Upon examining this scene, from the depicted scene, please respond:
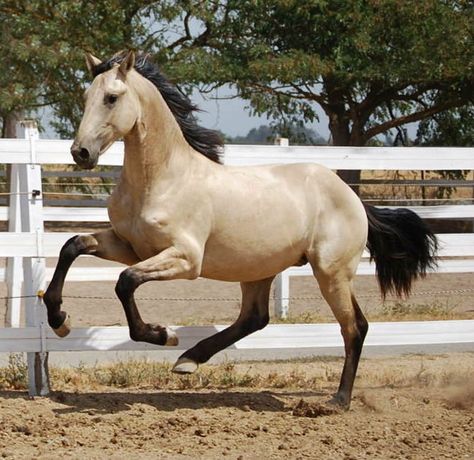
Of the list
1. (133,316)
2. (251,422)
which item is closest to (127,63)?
(133,316)

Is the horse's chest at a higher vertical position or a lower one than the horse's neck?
lower

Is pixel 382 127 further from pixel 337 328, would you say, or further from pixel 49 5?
pixel 337 328

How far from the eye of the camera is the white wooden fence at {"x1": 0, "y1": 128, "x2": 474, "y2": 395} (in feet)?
21.5

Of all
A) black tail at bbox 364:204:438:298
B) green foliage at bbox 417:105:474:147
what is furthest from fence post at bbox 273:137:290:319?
green foliage at bbox 417:105:474:147

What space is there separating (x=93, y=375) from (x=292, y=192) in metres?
2.01

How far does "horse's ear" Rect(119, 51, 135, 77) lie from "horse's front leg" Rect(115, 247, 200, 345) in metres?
1.05

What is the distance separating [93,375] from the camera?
7.16 m

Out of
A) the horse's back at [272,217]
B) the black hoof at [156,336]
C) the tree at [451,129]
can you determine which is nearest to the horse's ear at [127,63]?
the horse's back at [272,217]

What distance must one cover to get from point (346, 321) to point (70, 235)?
1925 millimetres

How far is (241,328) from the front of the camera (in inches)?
263

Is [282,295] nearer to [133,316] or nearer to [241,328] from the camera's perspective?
[241,328]

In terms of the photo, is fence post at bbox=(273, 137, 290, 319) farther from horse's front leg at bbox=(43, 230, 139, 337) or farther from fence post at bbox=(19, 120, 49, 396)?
horse's front leg at bbox=(43, 230, 139, 337)

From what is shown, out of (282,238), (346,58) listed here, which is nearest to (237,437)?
(282,238)

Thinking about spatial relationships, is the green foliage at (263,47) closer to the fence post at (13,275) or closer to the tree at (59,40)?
the tree at (59,40)
